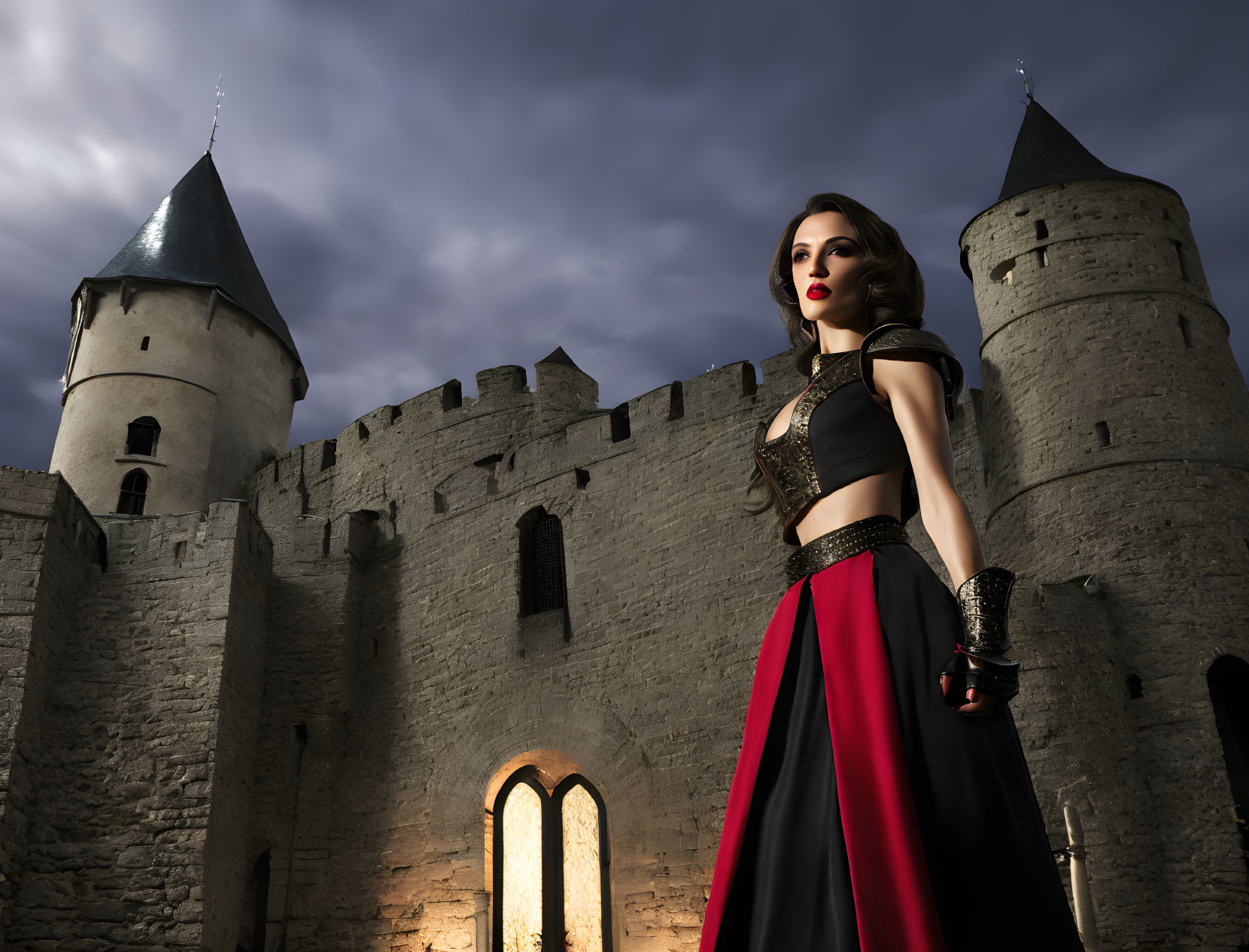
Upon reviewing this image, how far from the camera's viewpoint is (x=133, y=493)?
1897 cm

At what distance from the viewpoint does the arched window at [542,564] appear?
1459 cm

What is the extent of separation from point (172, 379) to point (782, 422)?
19020mm

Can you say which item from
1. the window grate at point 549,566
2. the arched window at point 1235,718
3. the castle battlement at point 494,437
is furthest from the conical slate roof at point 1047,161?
the window grate at point 549,566

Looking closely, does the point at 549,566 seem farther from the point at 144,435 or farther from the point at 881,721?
the point at 881,721

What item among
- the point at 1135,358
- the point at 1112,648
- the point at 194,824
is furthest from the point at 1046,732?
the point at 194,824

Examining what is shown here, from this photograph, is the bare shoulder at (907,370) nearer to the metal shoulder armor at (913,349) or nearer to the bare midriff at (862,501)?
the metal shoulder armor at (913,349)

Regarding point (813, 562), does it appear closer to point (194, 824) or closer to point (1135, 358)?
point (1135, 358)

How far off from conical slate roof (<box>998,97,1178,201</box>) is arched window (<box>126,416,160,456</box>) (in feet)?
48.7

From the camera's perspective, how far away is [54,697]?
42.0 feet

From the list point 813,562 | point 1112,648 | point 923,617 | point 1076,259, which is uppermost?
point 1076,259

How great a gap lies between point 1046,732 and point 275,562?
36.7ft

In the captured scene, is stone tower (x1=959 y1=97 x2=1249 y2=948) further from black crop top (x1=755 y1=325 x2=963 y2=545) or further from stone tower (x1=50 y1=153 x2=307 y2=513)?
stone tower (x1=50 y1=153 x2=307 y2=513)

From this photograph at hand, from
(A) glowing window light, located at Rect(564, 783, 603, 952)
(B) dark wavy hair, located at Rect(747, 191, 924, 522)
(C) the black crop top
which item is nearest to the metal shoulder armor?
(C) the black crop top

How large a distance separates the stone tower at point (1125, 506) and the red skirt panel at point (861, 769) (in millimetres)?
8264
